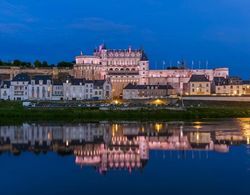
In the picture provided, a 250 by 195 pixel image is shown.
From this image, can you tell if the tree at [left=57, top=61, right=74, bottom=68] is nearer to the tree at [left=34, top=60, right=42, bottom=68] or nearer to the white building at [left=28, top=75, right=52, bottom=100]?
the tree at [left=34, top=60, right=42, bottom=68]

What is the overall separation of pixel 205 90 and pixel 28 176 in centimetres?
5349

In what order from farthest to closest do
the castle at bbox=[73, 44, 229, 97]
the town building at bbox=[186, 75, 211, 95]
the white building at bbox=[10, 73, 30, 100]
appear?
1. the castle at bbox=[73, 44, 229, 97]
2. the town building at bbox=[186, 75, 211, 95]
3. the white building at bbox=[10, 73, 30, 100]

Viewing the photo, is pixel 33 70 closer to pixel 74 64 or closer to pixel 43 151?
pixel 74 64

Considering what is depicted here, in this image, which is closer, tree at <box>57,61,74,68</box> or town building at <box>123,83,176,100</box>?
town building at <box>123,83,176,100</box>

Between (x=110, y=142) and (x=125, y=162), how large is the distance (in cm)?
658

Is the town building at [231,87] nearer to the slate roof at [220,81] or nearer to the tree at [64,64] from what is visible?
the slate roof at [220,81]

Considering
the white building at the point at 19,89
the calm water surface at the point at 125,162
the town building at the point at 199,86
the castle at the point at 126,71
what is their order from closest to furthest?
1. the calm water surface at the point at 125,162
2. the white building at the point at 19,89
3. the town building at the point at 199,86
4. the castle at the point at 126,71

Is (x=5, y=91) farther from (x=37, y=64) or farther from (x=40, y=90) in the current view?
(x=37, y=64)

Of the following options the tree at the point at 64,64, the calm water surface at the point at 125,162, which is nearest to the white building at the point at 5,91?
the tree at the point at 64,64

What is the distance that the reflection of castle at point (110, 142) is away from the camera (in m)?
19.8

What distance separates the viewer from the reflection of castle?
19.8 metres

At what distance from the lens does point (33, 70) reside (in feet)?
258

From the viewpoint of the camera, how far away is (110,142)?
2542cm

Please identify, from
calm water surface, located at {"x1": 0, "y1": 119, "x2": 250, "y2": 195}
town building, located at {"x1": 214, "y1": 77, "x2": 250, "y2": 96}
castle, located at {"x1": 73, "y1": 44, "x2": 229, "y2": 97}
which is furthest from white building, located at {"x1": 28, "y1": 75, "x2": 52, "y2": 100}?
calm water surface, located at {"x1": 0, "y1": 119, "x2": 250, "y2": 195}
